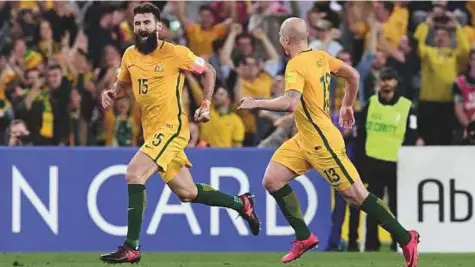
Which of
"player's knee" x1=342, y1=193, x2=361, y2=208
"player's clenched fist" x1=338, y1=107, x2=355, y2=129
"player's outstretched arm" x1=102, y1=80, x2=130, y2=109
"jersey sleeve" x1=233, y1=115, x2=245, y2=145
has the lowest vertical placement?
"player's knee" x1=342, y1=193, x2=361, y2=208

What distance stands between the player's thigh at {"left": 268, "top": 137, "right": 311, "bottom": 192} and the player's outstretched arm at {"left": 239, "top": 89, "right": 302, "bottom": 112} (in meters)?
0.88

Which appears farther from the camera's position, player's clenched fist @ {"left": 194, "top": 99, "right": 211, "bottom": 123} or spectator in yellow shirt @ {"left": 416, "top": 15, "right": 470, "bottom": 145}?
spectator in yellow shirt @ {"left": 416, "top": 15, "right": 470, "bottom": 145}

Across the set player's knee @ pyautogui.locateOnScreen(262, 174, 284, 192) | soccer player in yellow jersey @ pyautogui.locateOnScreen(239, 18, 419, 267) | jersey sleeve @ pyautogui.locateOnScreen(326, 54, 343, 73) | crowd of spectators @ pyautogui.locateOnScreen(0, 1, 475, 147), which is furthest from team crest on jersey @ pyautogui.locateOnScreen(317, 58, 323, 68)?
crowd of spectators @ pyautogui.locateOnScreen(0, 1, 475, 147)

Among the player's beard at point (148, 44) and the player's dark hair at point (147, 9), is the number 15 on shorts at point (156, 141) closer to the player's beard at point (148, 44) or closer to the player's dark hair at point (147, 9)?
the player's beard at point (148, 44)

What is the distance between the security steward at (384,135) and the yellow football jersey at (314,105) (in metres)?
3.81

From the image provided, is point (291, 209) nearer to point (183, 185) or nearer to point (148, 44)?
point (183, 185)

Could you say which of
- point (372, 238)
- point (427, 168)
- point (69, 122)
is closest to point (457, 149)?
point (427, 168)

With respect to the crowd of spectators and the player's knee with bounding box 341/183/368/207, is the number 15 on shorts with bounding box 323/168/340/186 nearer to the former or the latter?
the player's knee with bounding box 341/183/368/207

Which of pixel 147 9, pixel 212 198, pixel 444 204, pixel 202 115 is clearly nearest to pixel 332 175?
pixel 202 115

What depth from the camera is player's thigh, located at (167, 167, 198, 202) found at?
12.2 metres

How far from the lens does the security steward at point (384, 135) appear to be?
49.9 feet

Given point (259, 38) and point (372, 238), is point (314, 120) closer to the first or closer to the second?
point (372, 238)

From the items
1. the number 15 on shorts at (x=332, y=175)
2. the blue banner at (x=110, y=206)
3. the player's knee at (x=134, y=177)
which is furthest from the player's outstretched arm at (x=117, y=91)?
the blue banner at (x=110, y=206)

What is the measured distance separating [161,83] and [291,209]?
1.57 m
